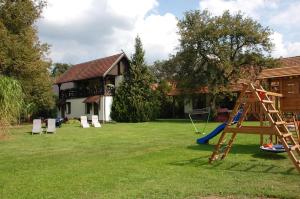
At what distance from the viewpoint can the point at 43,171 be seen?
9203mm

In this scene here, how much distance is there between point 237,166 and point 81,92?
1536 inches

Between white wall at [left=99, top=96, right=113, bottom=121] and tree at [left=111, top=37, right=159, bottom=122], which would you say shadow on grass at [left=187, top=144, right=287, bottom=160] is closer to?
tree at [left=111, top=37, right=159, bottom=122]

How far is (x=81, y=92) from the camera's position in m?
46.8

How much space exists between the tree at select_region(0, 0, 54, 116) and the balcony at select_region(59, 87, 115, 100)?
36.2 ft

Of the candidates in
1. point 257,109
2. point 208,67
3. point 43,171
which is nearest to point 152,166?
point 43,171

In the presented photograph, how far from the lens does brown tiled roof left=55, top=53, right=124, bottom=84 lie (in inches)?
1700

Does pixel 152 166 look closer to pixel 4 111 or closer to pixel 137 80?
pixel 4 111

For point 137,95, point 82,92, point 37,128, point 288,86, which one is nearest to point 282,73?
point 288,86

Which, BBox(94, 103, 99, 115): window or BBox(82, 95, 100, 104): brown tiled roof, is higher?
BBox(82, 95, 100, 104): brown tiled roof

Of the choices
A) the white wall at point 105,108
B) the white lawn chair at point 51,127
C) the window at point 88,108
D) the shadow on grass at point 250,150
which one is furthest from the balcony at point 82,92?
the shadow on grass at point 250,150

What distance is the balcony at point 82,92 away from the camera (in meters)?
42.8

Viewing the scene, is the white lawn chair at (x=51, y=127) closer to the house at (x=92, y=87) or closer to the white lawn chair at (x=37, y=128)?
the white lawn chair at (x=37, y=128)

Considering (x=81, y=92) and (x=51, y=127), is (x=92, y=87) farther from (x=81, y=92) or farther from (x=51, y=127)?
(x=51, y=127)

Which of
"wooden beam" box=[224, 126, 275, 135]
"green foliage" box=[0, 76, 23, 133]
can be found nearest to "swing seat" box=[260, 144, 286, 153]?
"wooden beam" box=[224, 126, 275, 135]
